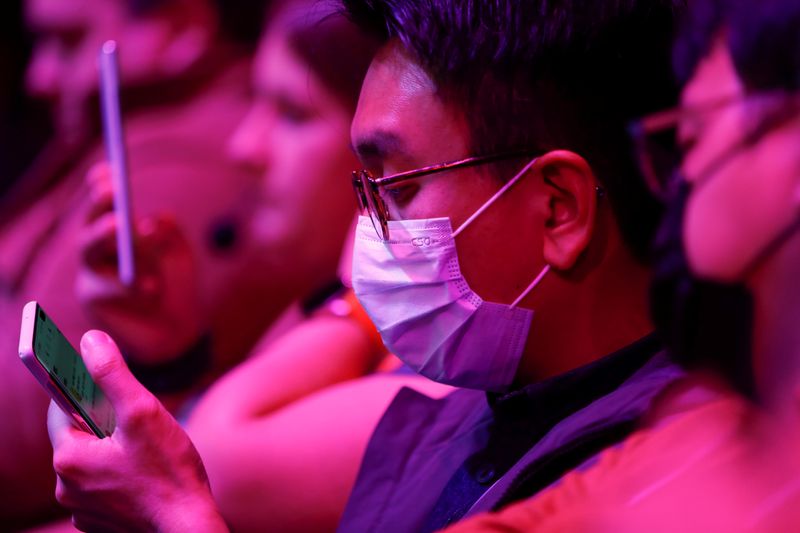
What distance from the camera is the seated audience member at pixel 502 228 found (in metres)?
0.88

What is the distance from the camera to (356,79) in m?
1.36

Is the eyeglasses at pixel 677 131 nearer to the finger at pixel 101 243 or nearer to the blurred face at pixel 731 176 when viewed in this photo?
the blurred face at pixel 731 176

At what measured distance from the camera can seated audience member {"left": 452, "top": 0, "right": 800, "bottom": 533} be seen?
579mm

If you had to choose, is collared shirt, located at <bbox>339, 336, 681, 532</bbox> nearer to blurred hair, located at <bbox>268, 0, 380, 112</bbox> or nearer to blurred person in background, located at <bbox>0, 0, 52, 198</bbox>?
blurred hair, located at <bbox>268, 0, 380, 112</bbox>

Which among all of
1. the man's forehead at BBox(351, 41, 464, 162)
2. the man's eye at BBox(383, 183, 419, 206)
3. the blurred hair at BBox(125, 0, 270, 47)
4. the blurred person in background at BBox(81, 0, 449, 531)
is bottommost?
the blurred person in background at BBox(81, 0, 449, 531)

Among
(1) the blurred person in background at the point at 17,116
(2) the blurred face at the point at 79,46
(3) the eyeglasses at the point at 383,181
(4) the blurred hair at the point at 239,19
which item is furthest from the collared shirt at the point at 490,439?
(1) the blurred person in background at the point at 17,116

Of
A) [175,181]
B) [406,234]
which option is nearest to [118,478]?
[406,234]

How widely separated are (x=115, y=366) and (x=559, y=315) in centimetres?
45

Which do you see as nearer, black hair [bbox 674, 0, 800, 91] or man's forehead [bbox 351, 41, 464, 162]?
black hair [bbox 674, 0, 800, 91]

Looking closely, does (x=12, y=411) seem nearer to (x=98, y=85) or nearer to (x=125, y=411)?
(x=98, y=85)

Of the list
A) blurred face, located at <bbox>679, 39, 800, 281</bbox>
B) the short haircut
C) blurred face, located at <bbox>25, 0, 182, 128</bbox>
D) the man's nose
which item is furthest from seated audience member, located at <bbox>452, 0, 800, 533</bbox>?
blurred face, located at <bbox>25, 0, 182, 128</bbox>

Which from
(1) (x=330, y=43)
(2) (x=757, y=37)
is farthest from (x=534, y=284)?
(1) (x=330, y=43)

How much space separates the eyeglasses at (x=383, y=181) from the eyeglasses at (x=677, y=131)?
0.12m

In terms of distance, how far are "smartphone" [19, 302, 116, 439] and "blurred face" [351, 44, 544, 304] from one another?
0.38m
